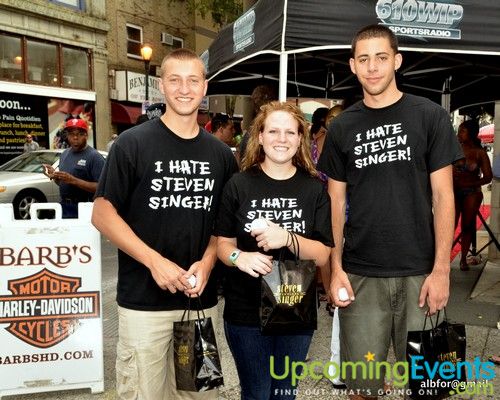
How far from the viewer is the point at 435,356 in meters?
2.28

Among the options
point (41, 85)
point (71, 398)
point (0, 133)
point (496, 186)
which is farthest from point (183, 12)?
point (71, 398)

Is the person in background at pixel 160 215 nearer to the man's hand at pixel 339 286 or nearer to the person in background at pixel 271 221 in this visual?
the person in background at pixel 271 221

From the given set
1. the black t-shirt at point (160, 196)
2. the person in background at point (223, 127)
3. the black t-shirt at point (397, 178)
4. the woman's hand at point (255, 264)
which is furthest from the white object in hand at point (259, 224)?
the person in background at point (223, 127)

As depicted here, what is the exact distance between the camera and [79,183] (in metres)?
4.98

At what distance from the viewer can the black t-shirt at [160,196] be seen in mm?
2246

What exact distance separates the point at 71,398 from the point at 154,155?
6.84 feet

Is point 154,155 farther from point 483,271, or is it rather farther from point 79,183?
point 483,271

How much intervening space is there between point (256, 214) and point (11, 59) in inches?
628

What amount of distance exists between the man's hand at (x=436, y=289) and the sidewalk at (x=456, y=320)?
3.49 ft

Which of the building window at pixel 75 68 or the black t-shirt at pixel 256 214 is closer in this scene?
the black t-shirt at pixel 256 214

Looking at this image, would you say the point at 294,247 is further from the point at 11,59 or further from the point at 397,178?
the point at 11,59

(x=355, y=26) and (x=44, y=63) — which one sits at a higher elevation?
(x=44, y=63)

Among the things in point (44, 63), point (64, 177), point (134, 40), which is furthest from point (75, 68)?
point (64, 177)

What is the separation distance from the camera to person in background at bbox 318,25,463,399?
2.35 metres
